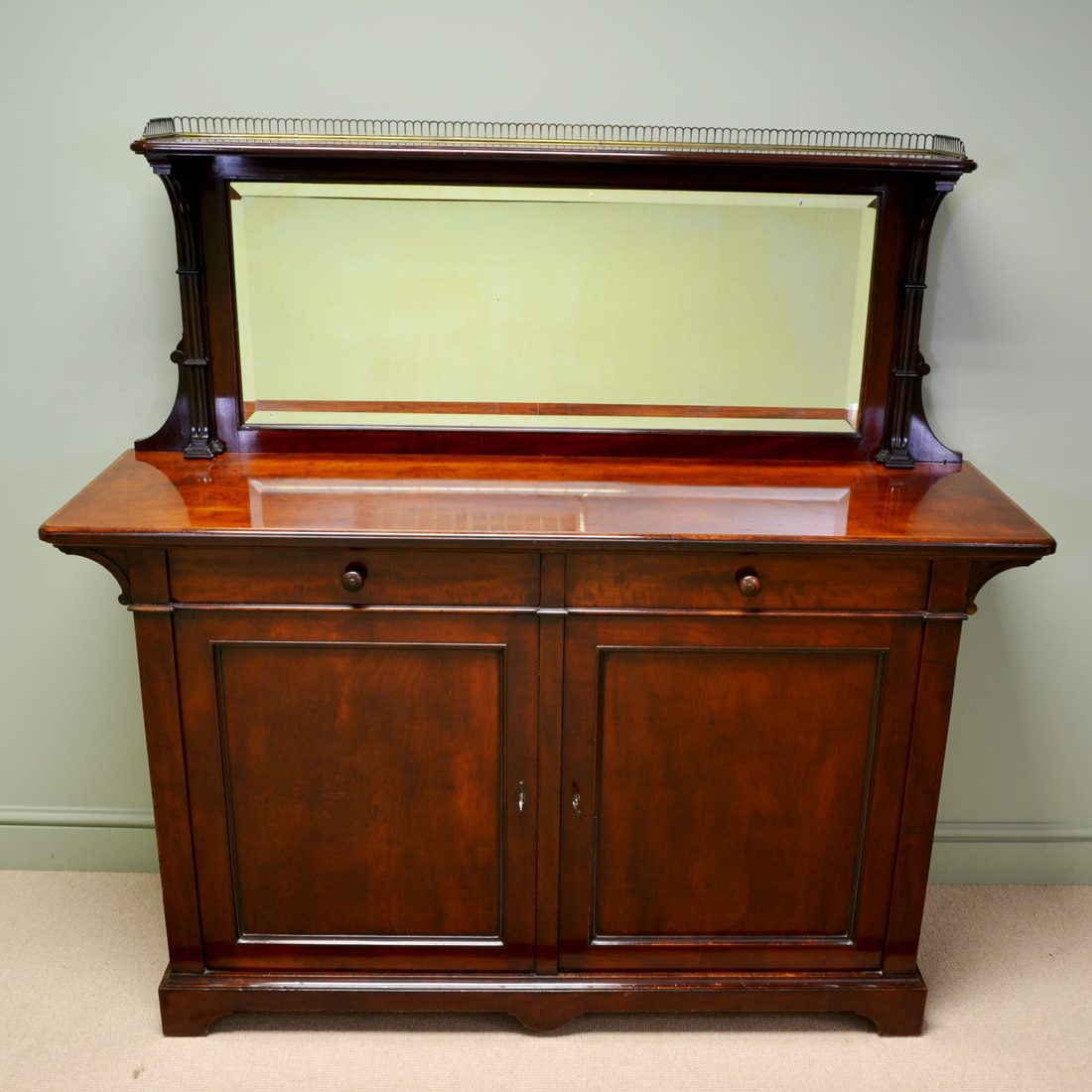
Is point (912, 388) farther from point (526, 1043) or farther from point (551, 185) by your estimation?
point (526, 1043)

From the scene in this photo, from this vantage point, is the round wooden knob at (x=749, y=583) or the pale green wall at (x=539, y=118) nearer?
the round wooden knob at (x=749, y=583)

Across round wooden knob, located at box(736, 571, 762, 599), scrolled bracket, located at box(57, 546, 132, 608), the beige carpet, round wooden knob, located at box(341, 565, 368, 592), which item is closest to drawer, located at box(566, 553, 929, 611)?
round wooden knob, located at box(736, 571, 762, 599)

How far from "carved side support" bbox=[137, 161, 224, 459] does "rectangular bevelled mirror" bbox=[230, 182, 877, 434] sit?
0.06 meters

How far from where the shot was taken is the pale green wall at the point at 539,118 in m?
1.70

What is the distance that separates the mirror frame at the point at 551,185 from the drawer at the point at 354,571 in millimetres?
321

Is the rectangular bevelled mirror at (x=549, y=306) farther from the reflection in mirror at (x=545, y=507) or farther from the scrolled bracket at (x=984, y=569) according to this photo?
the scrolled bracket at (x=984, y=569)

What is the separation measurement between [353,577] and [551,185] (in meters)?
0.68

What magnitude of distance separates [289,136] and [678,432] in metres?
0.73

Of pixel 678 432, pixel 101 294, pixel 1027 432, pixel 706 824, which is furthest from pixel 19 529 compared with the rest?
pixel 1027 432

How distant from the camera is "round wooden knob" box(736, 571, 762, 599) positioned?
148cm

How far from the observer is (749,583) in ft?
4.87

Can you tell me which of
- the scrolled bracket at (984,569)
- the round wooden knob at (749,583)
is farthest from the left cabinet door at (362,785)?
the scrolled bracket at (984,569)

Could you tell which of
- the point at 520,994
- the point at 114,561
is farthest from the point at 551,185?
the point at 520,994

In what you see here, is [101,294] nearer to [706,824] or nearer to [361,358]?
[361,358]
